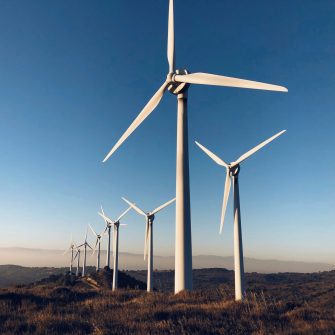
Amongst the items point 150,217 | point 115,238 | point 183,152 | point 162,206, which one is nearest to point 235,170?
point 183,152

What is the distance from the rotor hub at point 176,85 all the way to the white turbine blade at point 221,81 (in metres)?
0.39

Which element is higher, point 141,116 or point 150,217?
point 141,116

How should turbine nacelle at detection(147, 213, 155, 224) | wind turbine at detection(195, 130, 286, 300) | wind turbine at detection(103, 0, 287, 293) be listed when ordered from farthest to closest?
turbine nacelle at detection(147, 213, 155, 224), wind turbine at detection(195, 130, 286, 300), wind turbine at detection(103, 0, 287, 293)

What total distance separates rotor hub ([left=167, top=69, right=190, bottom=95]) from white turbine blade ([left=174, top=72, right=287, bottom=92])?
1.29 ft

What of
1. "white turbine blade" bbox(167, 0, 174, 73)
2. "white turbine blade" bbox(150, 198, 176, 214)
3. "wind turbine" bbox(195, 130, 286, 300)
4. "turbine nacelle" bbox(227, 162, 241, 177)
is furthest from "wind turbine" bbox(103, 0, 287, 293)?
"white turbine blade" bbox(150, 198, 176, 214)

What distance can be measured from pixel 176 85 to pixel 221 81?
5.73 metres

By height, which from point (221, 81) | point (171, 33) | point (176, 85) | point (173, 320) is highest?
point (171, 33)

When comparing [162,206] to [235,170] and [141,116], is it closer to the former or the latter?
[235,170]

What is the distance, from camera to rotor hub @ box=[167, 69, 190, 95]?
35062 mm

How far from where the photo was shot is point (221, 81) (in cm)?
3170

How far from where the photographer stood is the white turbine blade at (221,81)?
26.7 metres

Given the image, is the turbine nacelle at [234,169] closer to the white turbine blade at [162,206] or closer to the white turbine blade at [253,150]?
the white turbine blade at [253,150]

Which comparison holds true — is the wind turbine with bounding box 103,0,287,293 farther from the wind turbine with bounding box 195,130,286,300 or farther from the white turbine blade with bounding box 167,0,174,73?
the wind turbine with bounding box 195,130,286,300

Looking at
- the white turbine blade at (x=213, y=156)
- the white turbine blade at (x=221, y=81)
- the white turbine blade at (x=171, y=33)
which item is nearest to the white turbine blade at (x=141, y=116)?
the white turbine blade at (x=221, y=81)
